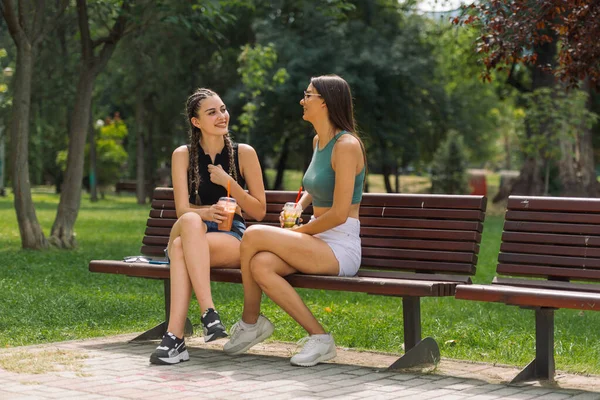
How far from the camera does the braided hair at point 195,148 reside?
662cm

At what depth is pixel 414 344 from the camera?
614cm

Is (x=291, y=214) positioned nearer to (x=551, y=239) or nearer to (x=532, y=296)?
(x=551, y=239)

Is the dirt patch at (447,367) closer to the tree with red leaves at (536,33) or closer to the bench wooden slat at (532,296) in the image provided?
the bench wooden slat at (532,296)

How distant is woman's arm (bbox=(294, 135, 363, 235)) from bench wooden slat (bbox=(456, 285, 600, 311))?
0.87 metres

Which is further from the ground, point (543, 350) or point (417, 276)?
point (417, 276)

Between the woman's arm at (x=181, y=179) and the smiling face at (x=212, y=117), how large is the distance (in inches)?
8.1

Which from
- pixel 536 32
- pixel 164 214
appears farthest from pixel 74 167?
pixel 536 32

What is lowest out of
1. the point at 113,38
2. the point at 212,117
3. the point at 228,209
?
the point at 228,209

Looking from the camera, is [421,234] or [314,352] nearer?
[314,352]

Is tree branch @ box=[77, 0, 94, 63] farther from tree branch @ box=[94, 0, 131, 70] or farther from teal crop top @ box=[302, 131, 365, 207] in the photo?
teal crop top @ box=[302, 131, 365, 207]

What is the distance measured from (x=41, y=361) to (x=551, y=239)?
2909 millimetres

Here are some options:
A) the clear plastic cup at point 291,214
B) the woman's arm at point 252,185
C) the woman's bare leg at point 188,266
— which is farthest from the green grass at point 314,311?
the woman's bare leg at point 188,266

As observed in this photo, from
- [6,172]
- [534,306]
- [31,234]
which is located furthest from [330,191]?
[6,172]

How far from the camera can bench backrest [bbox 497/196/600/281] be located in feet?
19.2
